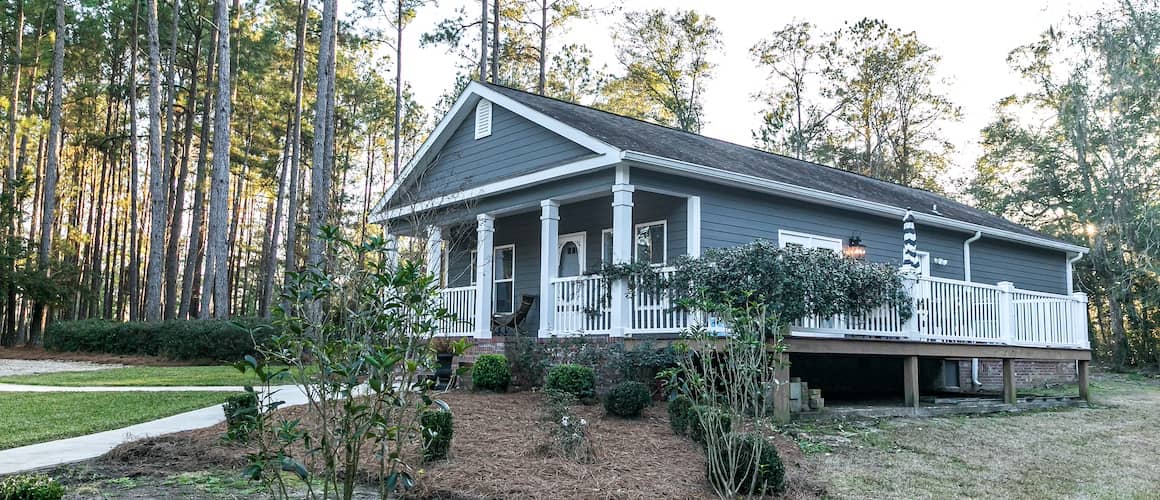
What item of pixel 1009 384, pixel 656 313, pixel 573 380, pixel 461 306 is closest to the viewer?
pixel 573 380

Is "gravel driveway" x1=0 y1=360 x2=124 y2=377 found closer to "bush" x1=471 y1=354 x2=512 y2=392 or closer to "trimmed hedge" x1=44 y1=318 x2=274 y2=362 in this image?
"trimmed hedge" x1=44 y1=318 x2=274 y2=362

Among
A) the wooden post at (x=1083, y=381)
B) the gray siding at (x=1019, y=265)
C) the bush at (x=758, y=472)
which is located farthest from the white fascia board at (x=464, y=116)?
the gray siding at (x=1019, y=265)

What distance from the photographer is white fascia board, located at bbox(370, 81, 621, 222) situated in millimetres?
11477

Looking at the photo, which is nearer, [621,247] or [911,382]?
[911,382]

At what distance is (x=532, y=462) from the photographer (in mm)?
6242

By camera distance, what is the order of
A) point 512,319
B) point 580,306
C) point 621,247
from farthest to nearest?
point 512,319, point 580,306, point 621,247

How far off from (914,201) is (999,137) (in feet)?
40.0

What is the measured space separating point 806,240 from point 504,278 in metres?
5.38

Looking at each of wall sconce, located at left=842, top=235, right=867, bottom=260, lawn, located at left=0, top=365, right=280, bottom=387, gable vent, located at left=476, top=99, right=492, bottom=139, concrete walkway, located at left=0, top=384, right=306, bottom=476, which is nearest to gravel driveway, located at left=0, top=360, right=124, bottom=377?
lawn, located at left=0, top=365, right=280, bottom=387

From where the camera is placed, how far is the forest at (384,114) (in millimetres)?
22000

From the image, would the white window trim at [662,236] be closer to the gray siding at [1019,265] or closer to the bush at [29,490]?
the gray siding at [1019,265]

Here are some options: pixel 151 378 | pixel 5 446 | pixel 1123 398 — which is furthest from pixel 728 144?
pixel 5 446

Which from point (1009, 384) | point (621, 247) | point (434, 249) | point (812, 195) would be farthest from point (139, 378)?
point (1009, 384)

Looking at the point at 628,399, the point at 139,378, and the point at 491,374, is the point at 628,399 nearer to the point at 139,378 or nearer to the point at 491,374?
the point at 491,374
